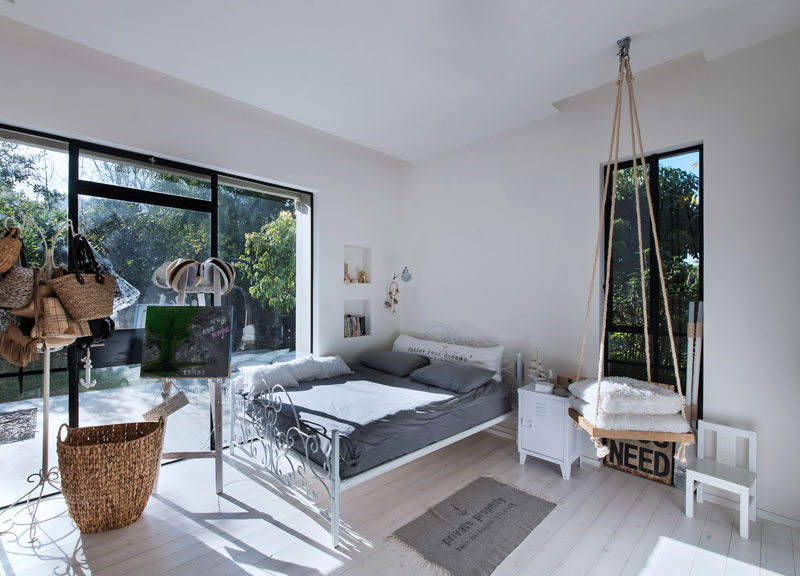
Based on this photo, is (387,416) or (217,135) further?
(217,135)

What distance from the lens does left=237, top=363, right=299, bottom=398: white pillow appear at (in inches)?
127

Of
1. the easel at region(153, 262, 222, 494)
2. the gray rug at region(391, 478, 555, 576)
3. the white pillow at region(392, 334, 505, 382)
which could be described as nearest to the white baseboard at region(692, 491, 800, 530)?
the gray rug at region(391, 478, 555, 576)

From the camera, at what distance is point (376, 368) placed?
163 inches

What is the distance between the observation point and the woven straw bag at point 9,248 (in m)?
2.14

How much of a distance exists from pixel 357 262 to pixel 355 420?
2558 millimetres

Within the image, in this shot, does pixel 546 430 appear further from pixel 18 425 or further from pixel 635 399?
pixel 18 425

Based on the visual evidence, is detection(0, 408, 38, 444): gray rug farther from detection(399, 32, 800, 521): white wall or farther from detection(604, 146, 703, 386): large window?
detection(604, 146, 703, 386): large window

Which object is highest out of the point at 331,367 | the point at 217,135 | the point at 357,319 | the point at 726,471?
the point at 217,135

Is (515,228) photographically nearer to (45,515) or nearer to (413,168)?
(413,168)

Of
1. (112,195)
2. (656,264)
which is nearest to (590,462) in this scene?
(656,264)

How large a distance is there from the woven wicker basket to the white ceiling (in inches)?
96.8

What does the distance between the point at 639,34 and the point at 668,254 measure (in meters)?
1.65

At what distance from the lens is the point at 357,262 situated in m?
4.82

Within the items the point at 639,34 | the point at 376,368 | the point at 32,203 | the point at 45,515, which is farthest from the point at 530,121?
the point at 45,515
